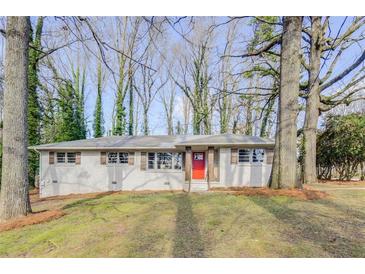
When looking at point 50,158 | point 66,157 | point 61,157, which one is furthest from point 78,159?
point 50,158

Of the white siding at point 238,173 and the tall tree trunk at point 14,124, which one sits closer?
the tall tree trunk at point 14,124

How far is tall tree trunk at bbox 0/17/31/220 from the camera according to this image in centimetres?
594

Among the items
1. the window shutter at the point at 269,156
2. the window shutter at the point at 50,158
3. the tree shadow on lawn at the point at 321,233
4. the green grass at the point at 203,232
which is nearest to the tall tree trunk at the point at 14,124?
the green grass at the point at 203,232

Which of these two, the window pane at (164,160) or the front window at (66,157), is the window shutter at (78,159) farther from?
the window pane at (164,160)

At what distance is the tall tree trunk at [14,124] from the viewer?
19.5ft

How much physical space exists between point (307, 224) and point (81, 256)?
13.7 feet

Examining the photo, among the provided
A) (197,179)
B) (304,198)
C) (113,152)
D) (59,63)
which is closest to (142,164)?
(113,152)

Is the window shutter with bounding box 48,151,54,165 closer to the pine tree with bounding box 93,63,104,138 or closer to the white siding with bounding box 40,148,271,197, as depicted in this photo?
the white siding with bounding box 40,148,271,197

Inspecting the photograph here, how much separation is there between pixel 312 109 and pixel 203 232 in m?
11.1

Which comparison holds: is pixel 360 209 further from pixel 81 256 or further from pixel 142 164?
pixel 142 164

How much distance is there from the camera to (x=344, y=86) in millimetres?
13445

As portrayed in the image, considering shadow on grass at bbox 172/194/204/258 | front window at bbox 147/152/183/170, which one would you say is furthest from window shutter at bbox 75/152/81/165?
shadow on grass at bbox 172/194/204/258

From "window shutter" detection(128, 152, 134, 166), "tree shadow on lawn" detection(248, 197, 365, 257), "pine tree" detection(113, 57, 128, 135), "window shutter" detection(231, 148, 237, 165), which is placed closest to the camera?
"tree shadow on lawn" detection(248, 197, 365, 257)

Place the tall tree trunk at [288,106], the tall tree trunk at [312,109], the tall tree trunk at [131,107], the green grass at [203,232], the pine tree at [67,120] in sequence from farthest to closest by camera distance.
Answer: the tall tree trunk at [131,107] < the pine tree at [67,120] < the tall tree trunk at [312,109] < the tall tree trunk at [288,106] < the green grass at [203,232]
